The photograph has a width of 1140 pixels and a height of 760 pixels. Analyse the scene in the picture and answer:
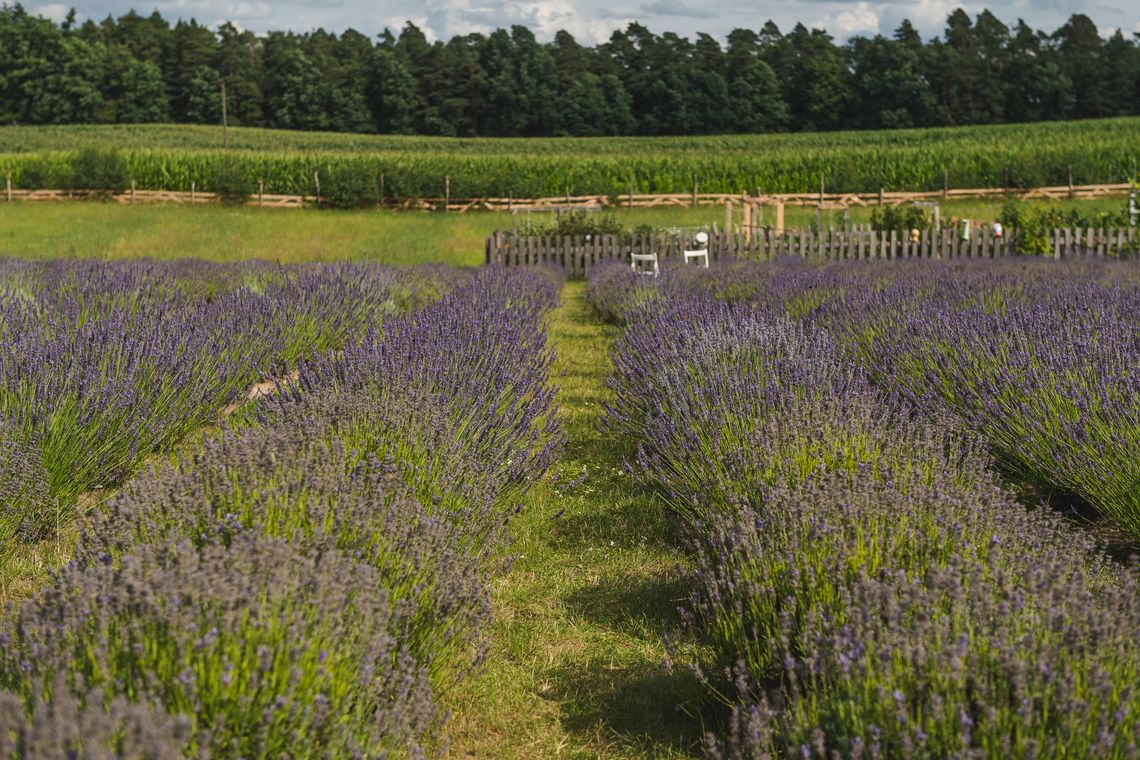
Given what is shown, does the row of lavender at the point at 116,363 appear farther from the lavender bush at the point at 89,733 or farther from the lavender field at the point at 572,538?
the lavender bush at the point at 89,733

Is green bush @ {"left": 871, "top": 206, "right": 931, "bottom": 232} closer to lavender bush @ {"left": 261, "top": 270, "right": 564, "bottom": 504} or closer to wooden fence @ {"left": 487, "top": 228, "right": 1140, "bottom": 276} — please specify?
wooden fence @ {"left": 487, "top": 228, "right": 1140, "bottom": 276}

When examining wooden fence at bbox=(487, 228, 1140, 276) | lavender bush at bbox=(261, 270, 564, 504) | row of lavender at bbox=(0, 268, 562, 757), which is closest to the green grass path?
row of lavender at bbox=(0, 268, 562, 757)

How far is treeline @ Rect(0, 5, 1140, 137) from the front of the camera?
76500 mm

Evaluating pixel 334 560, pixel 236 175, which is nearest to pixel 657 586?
pixel 334 560

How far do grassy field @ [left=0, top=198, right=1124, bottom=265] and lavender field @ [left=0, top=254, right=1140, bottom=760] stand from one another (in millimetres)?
13260

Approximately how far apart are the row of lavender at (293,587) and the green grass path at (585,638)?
0.17m

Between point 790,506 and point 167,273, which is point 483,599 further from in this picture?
point 167,273

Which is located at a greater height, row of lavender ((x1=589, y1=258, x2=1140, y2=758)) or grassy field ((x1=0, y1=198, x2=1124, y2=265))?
grassy field ((x1=0, y1=198, x2=1124, y2=265))

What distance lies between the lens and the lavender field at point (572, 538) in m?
2.01

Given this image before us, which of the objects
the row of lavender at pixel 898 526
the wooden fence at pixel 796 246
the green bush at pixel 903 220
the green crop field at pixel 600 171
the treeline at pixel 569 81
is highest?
the treeline at pixel 569 81

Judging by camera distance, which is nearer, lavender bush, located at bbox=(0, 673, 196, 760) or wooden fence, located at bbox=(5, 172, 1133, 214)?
lavender bush, located at bbox=(0, 673, 196, 760)

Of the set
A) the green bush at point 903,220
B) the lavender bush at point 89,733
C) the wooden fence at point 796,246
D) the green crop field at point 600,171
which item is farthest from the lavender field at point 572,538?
the green crop field at point 600,171

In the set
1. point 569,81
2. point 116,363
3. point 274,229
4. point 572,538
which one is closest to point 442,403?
point 572,538

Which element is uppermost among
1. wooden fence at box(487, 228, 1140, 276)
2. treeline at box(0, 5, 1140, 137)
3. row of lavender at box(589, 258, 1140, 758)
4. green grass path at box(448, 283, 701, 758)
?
treeline at box(0, 5, 1140, 137)
